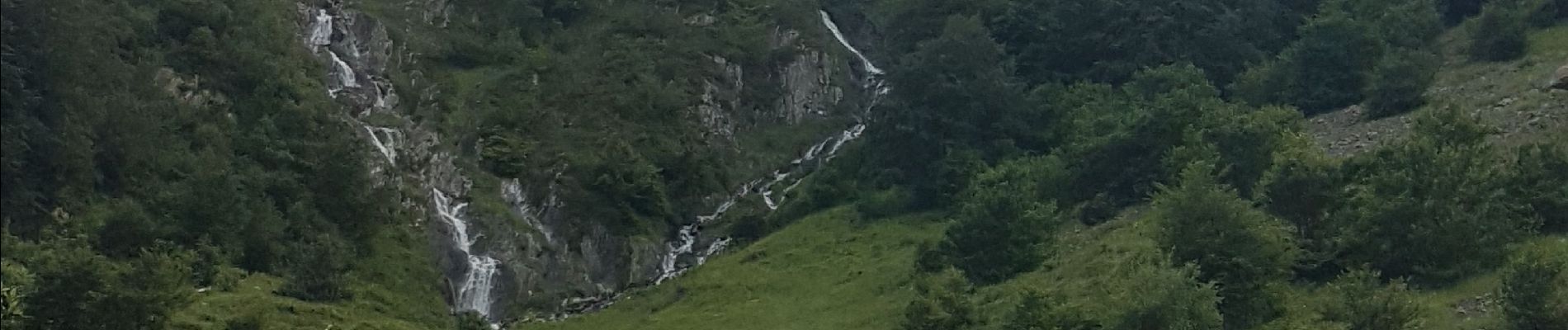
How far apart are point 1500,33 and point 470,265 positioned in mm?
55554

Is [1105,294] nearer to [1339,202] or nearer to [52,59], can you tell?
[1339,202]

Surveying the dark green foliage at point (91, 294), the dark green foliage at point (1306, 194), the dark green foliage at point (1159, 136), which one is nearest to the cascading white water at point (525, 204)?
the dark green foliage at point (1159, 136)

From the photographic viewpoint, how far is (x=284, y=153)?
2452 inches

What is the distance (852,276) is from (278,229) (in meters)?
25.2

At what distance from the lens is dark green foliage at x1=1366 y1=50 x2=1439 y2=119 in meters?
71.2

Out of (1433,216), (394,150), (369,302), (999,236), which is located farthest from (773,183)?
(1433,216)

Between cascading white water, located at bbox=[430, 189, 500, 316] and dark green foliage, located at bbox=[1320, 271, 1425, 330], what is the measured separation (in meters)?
39.0

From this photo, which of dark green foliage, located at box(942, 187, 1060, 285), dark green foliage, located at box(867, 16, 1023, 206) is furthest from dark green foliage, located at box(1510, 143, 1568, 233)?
dark green foliage, located at box(867, 16, 1023, 206)

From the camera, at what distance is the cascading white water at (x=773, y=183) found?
75.8 meters

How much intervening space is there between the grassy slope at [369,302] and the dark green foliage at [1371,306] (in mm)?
32440

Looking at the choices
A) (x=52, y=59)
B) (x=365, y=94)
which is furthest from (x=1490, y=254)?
(x=365, y=94)

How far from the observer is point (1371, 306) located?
37.9 m

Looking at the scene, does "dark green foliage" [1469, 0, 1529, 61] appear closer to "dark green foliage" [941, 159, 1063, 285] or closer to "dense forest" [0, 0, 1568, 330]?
"dense forest" [0, 0, 1568, 330]

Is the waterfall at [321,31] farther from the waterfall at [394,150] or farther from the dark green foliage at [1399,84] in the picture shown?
the dark green foliage at [1399,84]
